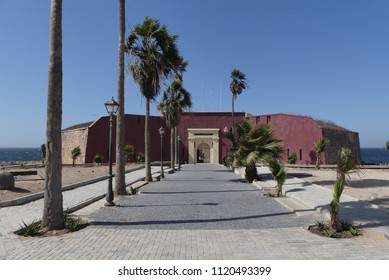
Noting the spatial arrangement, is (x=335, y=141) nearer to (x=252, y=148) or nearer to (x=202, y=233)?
(x=252, y=148)

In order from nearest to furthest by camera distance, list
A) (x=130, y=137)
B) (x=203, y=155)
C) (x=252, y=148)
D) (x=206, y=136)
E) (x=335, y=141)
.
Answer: (x=252, y=148), (x=335, y=141), (x=130, y=137), (x=206, y=136), (x=203, y=155)

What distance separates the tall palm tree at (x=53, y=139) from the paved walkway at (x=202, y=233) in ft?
2.34

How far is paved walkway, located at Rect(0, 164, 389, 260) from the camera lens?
222 inches

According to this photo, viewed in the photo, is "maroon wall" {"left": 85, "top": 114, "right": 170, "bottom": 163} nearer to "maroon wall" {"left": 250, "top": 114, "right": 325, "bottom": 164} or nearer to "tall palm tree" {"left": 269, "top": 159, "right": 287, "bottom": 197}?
"maroon wall" {"left": 250, "top": 114, "right": 325, "bottom": 164}

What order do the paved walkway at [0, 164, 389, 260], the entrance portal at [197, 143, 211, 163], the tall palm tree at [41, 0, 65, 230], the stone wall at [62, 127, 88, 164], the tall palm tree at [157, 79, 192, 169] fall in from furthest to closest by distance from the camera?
the entrance portal at [197, 143, 211, 163] → the stone wall at [62, 127, 88, 164] → the tall palm tree at [157, 79, 192, 169] → the tall palm tree at [41, 0, 65, 230] → the paved walkway at [0, 164, 389, 260]

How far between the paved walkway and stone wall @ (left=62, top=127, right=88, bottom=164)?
101 feet

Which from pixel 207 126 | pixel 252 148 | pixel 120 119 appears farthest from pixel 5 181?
pixel 207 126

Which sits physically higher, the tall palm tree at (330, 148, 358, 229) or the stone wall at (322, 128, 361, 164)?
the stone wall at (322, 128, 361, 164)

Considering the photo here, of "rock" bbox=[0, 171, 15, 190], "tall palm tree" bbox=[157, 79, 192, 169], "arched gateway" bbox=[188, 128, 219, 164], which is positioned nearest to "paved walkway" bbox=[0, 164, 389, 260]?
"rock" bbox=[0, 171, 15, 190]

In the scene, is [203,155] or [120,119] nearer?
[120,119]

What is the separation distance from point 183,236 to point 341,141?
116 feet

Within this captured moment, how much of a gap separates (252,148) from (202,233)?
38.6ft

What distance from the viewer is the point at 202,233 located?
7.07 metres

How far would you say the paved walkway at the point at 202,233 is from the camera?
18.5ft
